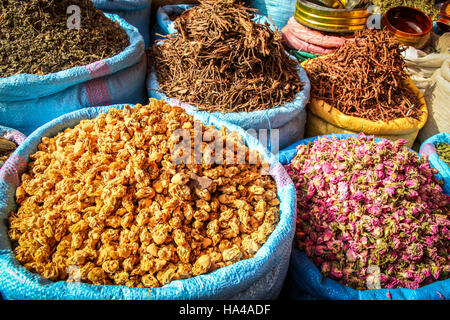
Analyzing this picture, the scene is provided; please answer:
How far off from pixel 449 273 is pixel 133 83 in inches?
72.7

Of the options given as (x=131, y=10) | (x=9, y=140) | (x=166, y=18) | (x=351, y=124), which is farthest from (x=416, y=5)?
(x=9, y=140)

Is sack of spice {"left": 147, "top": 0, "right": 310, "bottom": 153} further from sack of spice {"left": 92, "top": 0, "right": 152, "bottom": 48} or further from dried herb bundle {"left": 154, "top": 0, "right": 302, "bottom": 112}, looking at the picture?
sack of spice {"left": 92, "top": 0, "right": 152, "bottom": 48}

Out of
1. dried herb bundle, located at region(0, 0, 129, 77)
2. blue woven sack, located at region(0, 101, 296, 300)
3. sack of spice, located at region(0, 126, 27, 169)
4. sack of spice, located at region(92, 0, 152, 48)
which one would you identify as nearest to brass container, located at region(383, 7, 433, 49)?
sack of spice, located at region(92, 0, 152, 48)

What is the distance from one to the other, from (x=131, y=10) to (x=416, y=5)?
3.21m

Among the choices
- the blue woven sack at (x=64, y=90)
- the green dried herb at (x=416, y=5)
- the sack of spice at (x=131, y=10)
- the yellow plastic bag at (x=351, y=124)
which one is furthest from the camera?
the green dried herb at (x=416, y=5)

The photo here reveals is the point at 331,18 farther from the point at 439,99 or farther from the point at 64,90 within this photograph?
the point at 64,90

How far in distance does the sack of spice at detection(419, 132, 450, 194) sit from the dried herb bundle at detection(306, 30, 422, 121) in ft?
0.71

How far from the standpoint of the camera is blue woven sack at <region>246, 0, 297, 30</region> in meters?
3.05

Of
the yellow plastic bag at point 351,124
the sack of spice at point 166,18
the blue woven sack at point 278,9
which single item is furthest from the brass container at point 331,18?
the sack of spice at point 166,18

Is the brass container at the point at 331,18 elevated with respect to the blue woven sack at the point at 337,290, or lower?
elevated

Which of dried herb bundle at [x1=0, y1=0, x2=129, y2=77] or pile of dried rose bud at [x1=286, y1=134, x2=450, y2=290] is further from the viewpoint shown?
dried herb bundle at [x1=0, y1=0, x2=129, y2=77]

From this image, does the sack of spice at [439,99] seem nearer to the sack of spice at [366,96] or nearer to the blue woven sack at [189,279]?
the sack of spice at [366,96]

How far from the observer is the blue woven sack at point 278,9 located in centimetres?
305
